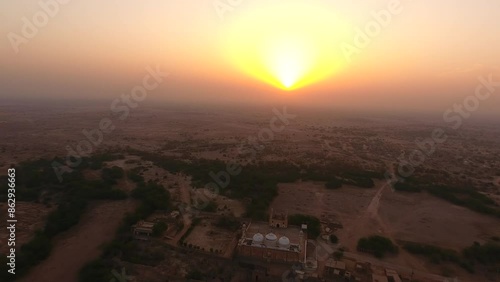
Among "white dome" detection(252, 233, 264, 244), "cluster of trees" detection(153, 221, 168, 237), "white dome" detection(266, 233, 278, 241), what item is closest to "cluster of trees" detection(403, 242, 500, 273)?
"white dome" detection(266, 233, 278, 241)

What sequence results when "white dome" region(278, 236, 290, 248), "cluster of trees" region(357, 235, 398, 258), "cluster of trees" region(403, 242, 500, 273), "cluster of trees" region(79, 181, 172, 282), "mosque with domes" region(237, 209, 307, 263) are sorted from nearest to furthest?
"cluster of trees" region(79, 181, 172, 282), "mosque with domes" region(237, 209, 307, 263), "white dome" region(278, 236, 290, 248), "cluster of trees" region(403, 242, 500, 273), "cluster of trees" region(357, 235, 398, 258)

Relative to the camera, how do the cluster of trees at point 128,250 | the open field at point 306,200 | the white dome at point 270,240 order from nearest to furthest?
the cluster of trees at point 128,250 → the white dome at point 270,240 → the open field at point 306,200

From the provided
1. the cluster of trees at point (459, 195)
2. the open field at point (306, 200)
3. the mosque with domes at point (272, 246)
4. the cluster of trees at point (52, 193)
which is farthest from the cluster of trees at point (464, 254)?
the cluster of trees at point (52, 193)

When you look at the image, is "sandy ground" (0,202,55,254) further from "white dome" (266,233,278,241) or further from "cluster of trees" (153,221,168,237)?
"white dome" (266,233,278,241)

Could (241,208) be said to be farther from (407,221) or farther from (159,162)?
(159,162)

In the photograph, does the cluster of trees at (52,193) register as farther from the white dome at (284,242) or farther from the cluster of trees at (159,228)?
the white dome at (284,242)

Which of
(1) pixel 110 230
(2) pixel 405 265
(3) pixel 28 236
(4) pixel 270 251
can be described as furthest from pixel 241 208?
(3) pixel 28 236

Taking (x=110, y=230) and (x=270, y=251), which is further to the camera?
(x=110, y=230)
